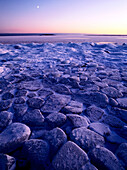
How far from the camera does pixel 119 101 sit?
5.43ft

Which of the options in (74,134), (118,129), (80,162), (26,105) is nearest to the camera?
(80,162)

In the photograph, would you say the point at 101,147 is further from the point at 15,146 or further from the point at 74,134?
the point at 15,146

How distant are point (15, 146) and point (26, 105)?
0.62m

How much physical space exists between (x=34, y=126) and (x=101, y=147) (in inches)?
26.5

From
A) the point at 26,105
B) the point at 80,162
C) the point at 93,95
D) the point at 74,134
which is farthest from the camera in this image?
the point at 93,95

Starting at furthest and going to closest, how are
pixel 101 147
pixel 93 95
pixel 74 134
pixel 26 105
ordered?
pixel 93 95, pixel 26 105, pixel 74 134, pixel 101 147

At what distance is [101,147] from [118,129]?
344 mm

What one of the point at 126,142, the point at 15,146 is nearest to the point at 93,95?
the point at 126,142

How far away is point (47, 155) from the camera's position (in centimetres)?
95

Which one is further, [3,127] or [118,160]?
[3,127]

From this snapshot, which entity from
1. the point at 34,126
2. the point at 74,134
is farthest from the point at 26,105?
the point at 74,134

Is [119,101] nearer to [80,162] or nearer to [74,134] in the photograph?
[74,134]

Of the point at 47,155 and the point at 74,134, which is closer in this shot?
the point at 47,155

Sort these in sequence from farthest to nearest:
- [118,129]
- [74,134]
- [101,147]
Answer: [118,129] → [74,134] → [101,147]
